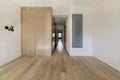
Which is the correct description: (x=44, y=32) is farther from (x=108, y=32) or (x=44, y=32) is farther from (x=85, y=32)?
(x=108, y=32)

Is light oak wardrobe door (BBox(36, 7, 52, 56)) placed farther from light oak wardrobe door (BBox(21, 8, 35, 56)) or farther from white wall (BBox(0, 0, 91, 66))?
white wall (BBox(0, 0, 91, 66))

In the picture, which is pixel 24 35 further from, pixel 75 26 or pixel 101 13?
pixel 101 13

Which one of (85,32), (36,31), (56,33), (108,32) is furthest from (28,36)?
(56,33)

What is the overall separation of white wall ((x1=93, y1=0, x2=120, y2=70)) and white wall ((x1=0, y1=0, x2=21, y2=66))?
402cm

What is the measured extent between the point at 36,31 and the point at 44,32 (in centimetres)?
46

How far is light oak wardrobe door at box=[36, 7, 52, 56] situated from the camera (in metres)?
6.40

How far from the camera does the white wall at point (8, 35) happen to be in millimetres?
4320

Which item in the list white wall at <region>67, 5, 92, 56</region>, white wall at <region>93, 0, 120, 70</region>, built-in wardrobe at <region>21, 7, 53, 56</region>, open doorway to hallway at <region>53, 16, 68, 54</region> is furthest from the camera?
open doorway to hallway at <region>53, 16, 68, 54</region>

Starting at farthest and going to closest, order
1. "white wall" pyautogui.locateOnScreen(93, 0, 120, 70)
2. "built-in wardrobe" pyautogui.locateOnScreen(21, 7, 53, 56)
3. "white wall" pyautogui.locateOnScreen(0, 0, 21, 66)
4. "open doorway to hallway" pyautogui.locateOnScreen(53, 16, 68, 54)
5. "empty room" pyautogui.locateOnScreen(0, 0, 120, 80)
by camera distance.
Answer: "open doorway to hallway" pyautogui.locateOnScreen(53, 16, 68, 54) → "built-in wardrobe" pyautogui.locateOnScreen(21, 7, 53, 56) → "empty room" pyautogui.locateOnScreen(0, 0, 120, 80) → "white wall" pyautogui.locateOnScreen(0, 0, 21, 66) → "white wall" pyautogui.locateOnScreen(93, 0, 120, 70)

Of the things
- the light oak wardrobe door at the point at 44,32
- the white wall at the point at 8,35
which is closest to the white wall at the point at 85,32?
the light oak wardrobe door at the point at 44,32

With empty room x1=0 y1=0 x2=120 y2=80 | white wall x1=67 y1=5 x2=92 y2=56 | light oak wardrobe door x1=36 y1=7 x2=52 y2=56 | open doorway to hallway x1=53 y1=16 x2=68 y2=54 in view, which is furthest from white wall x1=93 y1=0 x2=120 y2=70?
open doorway to hallway x1=53 y1=16 x2=68 y2=54

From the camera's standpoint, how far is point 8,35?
191 inches

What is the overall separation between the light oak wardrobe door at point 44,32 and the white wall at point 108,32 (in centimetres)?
256

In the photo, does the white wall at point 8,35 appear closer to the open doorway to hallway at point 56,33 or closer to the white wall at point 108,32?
the open doorway to hallway at point 56,33
